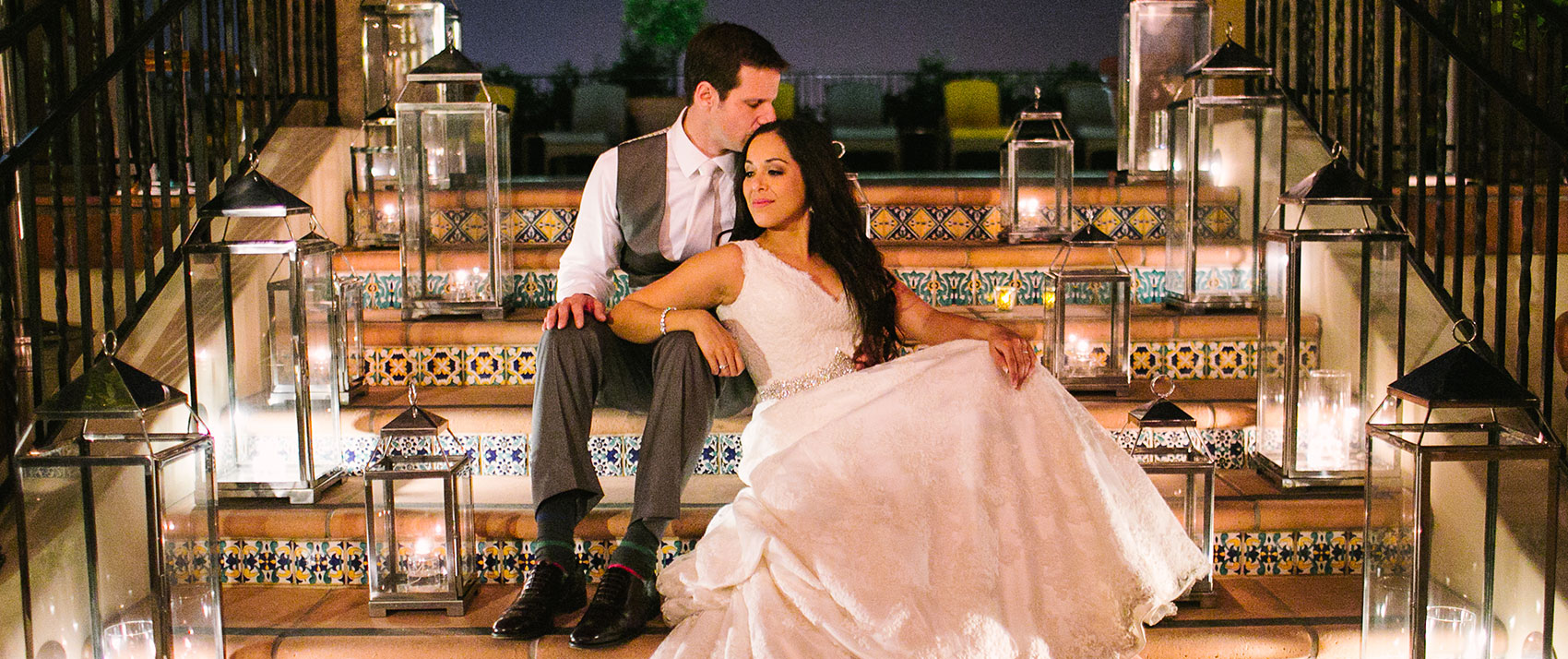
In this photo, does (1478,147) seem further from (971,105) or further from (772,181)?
(971,105)

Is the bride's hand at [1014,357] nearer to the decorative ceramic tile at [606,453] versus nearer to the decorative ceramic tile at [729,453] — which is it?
the decorative ceramic tile at [729,453]

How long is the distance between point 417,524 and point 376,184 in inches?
79.2

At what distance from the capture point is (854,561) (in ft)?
7.68

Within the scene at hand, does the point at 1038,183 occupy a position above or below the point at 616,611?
above

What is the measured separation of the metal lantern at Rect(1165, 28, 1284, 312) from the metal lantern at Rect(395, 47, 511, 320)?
213cm

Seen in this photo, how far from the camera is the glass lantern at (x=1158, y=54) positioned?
4.54 m

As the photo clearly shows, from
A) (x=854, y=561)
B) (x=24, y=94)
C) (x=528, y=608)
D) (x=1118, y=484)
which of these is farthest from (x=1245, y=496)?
(x=24, y=94)

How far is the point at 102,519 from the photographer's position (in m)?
2.24

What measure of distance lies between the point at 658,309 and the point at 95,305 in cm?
172

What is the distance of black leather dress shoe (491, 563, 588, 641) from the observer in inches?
98.7

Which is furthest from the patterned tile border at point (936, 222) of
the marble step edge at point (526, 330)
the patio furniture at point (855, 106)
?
the patio furniture at point (855, 106)

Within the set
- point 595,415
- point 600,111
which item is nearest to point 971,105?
point 600,111

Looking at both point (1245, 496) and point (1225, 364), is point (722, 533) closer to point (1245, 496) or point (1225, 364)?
point (1245, 496)

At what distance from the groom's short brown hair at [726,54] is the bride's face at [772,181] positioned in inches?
13.4
